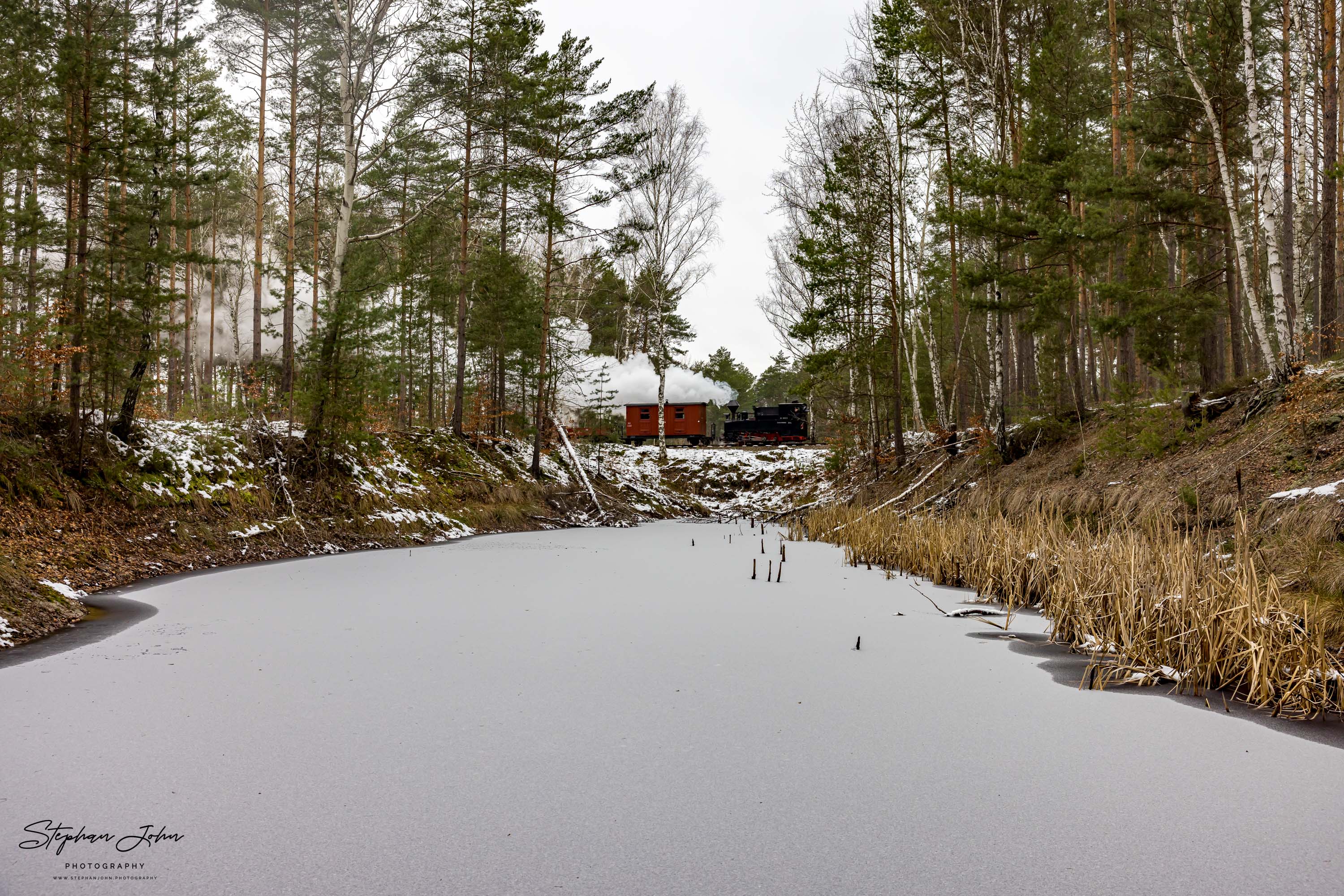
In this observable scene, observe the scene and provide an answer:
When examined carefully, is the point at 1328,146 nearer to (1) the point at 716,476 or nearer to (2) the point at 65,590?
(2) the point at 65,590

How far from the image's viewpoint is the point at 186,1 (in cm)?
927

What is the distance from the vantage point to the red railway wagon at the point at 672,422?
24.1 m

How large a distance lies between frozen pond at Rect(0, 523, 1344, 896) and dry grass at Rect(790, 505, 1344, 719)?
337mm

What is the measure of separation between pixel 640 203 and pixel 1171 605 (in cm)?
1674

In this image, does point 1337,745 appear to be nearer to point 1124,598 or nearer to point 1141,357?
point 1124,598

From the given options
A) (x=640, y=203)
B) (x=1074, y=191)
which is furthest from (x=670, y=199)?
(x=1074, y=191)

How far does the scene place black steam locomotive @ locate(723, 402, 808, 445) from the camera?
2327 cm

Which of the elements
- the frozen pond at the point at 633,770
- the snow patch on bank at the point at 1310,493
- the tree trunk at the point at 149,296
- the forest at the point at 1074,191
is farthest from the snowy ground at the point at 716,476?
the frozen pond at the point at 633,770

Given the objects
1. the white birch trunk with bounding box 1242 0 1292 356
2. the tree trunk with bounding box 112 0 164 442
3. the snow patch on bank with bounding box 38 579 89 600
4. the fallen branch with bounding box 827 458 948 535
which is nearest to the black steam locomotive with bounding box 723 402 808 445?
the fallen branch with bounding box 827 458 948 535

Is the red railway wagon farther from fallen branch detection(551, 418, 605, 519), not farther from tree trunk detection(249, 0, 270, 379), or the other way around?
tree trunk detection(249, 0, 270, 379)

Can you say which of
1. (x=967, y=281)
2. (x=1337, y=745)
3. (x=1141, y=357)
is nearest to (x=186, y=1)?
(x=967, y=281)

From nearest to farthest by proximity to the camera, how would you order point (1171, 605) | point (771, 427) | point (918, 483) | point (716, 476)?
1. point (1171, 605)
2. point (918, 483)
3. point (716, 476)
4. point (771, 427)

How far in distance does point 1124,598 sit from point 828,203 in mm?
9459

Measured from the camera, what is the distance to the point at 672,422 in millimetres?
24406
